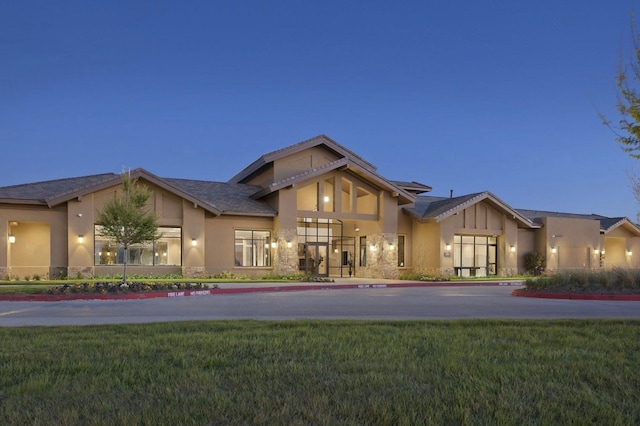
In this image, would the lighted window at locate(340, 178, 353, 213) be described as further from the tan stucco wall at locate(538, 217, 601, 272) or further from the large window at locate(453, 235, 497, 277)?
the tan stucco wall at locate(538, 217, 601, 272)

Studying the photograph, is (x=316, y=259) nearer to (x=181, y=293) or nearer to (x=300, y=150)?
(x=300, y=150)

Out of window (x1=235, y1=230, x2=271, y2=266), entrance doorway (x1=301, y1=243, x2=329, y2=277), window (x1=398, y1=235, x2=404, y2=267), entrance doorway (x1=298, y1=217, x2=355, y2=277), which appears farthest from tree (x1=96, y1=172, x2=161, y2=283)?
window (x1=398, y1=235, x2=404, y2=267)

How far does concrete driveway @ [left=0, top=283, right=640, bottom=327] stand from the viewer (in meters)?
Result: 11.5

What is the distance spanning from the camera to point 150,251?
27797 millimetres

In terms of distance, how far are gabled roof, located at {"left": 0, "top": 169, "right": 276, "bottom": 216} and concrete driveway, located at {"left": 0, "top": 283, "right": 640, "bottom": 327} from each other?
11.2m

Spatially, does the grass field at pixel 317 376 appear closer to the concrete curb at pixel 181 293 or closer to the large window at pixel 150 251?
the concrete curb at pixel 181 293

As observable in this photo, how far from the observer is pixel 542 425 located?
435 cm

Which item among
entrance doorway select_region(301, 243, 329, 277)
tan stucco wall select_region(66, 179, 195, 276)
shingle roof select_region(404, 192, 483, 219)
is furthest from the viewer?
shingle roof select_region(404, 192, 483, 219)

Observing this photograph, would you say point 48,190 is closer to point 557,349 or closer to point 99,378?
point 99,378

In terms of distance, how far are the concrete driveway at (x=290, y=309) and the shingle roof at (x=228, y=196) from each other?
12762 mm

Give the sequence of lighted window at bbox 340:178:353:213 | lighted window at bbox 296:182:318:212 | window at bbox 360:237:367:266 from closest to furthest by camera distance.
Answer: lighted window at bbox 340:178:353:213 < lighted window at bbox 296:182:318:212 < window at bbox 360:237:367:266

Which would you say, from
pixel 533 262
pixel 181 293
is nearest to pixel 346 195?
pixel 533 262

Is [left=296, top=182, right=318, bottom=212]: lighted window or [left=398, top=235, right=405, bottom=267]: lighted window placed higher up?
[left=296, top=182, right=318, bottom=212]: lighted window

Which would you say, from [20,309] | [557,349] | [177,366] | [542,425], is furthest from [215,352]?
[20,309]
